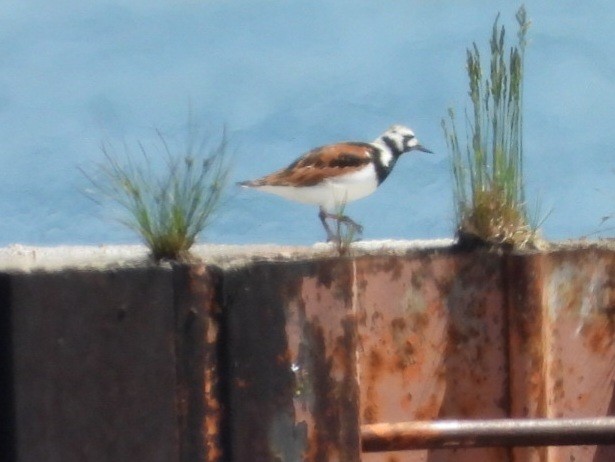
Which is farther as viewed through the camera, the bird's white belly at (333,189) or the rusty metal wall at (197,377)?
the bird's white belly at (333,189)

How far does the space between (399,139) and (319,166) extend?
2210 millimetres

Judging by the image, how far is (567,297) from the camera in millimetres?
3070

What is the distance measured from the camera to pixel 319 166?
294 inches

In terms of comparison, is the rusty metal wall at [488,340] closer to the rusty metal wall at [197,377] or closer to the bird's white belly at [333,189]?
the rusty metal wall at [197,377]

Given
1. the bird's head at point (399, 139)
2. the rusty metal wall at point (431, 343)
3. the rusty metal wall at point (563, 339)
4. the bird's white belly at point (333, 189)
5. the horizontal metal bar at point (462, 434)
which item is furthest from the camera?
the bird's head at point (399, 139)

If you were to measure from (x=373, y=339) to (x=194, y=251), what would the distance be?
52 centimetres

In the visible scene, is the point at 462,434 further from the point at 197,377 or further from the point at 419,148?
the point at 419,148

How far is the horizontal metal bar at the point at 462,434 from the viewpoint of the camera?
2.47 metres

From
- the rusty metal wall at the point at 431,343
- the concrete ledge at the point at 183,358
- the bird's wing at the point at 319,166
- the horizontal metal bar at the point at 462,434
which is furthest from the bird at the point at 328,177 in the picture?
the concrete ledge at the point at 183,358

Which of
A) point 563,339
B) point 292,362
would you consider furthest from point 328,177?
point 292,362

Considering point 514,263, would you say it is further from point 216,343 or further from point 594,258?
point 216,343

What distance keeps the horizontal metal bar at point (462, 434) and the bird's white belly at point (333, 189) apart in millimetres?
4598

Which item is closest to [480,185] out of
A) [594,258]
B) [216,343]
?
[594,258]

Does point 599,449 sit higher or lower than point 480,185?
lower
